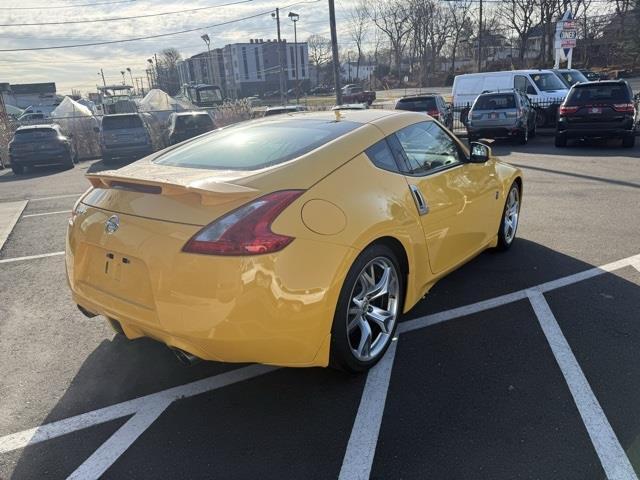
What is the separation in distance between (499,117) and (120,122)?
40.0ft

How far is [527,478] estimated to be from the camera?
2256 mm

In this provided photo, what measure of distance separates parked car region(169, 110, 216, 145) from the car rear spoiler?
15.0 meters

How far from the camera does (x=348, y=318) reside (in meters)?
2.93

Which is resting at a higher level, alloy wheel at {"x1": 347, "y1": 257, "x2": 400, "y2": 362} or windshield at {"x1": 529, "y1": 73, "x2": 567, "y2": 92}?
windshield at {"x1": 529, "y1": 73, "x2": 567, "y2": 92}

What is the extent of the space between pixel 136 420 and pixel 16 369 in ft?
3.90

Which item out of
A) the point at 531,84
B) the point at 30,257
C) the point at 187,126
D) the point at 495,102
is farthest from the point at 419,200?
the point at 531,84

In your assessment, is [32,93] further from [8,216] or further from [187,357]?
[187,357]

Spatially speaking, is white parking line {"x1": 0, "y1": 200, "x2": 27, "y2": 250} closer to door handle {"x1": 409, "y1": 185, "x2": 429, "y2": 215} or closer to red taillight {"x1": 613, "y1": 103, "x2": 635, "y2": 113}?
door handle {"x1": 409, "y1": 185, "x2": 429, "y2": 215}

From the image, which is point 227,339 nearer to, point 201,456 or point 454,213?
point 201,456

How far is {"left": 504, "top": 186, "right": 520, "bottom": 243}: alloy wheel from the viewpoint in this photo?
509cm

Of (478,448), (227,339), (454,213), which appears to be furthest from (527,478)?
(454,213)

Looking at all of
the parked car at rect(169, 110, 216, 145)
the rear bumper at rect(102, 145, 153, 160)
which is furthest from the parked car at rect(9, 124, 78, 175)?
the parked car at rect(169, 110, 216, 145)

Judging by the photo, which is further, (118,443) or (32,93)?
(32,93)

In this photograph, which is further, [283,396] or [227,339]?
[283,396]
